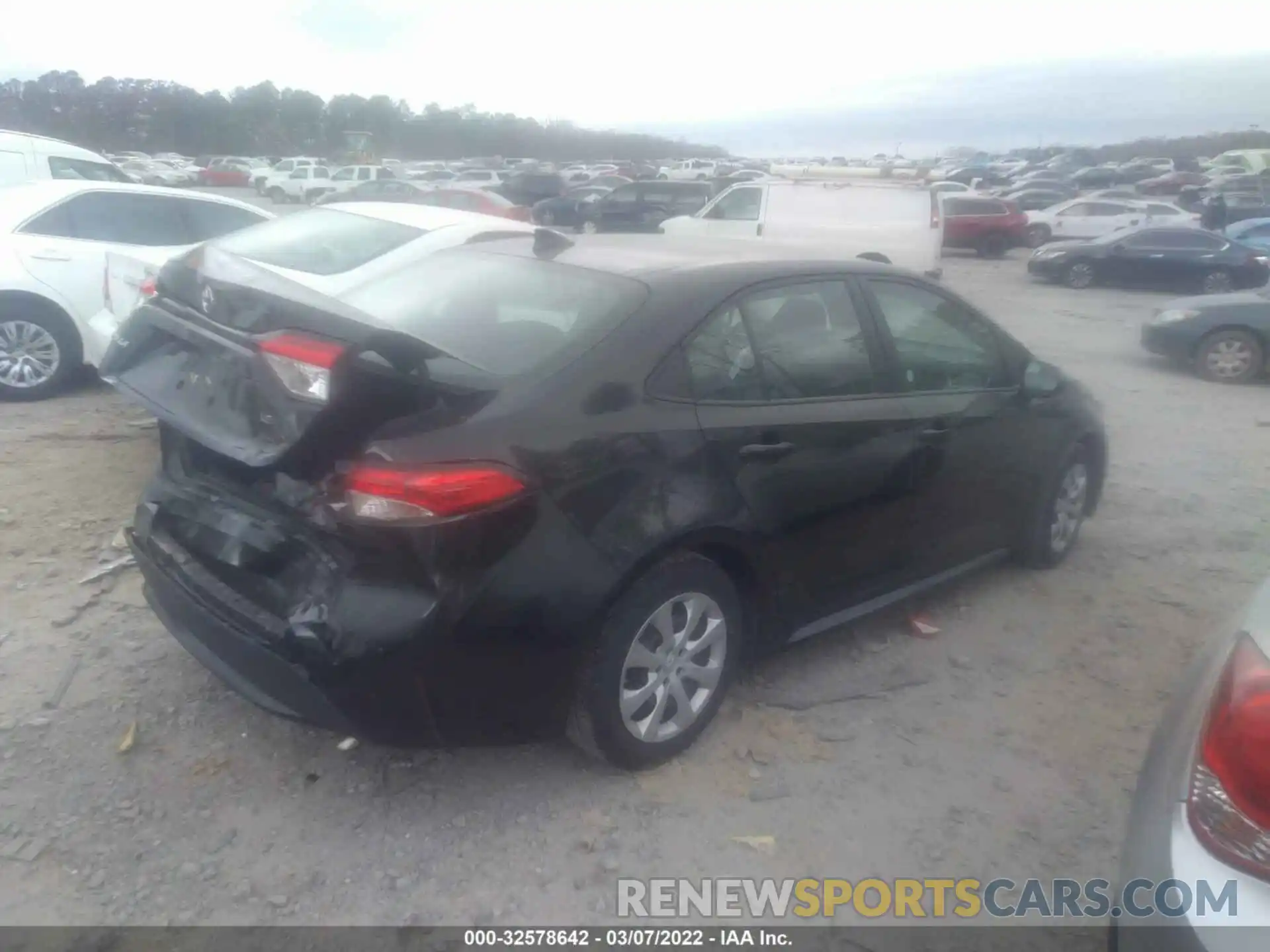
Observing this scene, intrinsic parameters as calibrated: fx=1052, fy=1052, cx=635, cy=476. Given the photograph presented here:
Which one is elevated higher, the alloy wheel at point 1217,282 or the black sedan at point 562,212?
the black sedan at point 562,212

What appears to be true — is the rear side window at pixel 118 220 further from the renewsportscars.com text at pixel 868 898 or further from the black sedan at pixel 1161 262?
the black sedan at pixel 1161 262

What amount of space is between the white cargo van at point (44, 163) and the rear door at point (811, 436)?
9405 millimetres

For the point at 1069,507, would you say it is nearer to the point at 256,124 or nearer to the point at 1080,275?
the point at 1080,275

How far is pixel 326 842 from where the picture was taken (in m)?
3.11

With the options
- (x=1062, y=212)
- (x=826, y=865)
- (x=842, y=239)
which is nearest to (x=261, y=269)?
(x=826, y=865)

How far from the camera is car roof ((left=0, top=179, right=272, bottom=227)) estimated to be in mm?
7578

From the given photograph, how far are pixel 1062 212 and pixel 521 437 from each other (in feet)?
90.2

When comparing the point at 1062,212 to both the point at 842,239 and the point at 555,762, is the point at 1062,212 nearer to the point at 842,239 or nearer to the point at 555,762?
the point at 842,239

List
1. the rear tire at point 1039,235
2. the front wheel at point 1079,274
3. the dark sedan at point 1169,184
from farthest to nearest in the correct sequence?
the dark sedan at point 1169,184 → the rear tire at point 1039,235 → the front wheel at point 1079,274

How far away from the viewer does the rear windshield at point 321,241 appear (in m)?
6.67

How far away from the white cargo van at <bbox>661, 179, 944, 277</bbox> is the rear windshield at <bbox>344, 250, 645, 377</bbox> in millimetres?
10364

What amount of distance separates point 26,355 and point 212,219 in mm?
1770

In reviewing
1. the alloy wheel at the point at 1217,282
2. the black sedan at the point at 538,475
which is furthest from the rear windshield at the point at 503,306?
the alloy wheel at the point at 1217,282

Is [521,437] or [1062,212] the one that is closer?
[521,437]
